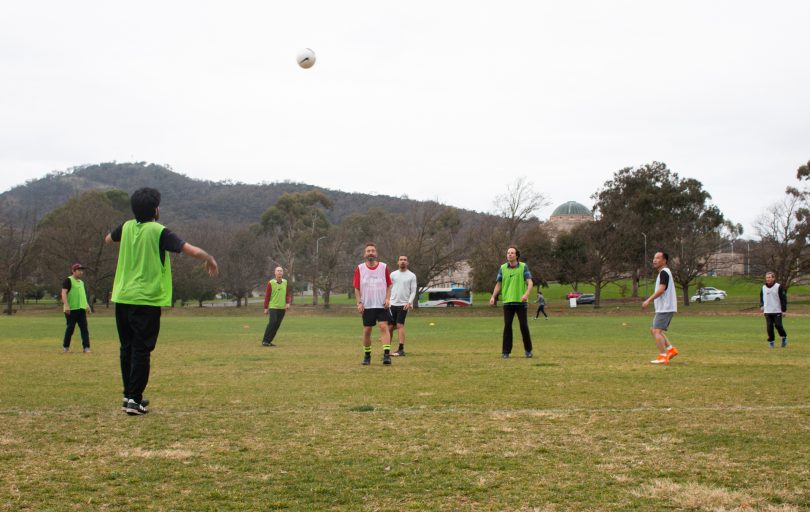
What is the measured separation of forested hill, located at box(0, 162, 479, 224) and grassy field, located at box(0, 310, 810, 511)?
93.6 m

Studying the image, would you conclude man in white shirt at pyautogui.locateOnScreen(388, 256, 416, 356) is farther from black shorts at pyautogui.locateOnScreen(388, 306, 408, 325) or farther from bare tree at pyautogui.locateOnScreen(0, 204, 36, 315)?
bare tree at pyautogui.locateOnScreen(0, 204, 36, 315)

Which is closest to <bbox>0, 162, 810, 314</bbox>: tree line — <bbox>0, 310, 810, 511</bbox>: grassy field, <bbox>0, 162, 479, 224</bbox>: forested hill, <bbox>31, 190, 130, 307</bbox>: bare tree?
<bbox>31, 190, 130, 307</bbox>: bare tree

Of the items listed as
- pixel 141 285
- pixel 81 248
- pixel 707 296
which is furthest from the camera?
pixel 707 296

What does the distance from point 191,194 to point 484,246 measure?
3693 inches

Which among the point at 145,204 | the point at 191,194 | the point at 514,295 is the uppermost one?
the point at 191,194

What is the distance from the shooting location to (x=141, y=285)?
6891 mm

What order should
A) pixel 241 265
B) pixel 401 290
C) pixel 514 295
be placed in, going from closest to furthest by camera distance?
pixel 514 295
pixel 401 290
pixel 241 265

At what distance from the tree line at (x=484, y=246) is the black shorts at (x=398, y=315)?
43.7 meters


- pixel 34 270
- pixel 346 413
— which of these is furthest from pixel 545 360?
pixel 34 270

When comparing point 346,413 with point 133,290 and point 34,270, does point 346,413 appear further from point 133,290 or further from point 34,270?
point 34,270

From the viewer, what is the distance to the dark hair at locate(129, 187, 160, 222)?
696cm

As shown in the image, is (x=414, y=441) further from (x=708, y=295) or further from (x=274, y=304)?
(x=708, y=295)

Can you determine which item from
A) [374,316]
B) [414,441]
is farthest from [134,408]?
[374,316]

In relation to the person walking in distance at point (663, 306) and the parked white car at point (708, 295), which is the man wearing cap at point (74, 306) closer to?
the person walking in distance at point (663, 306)
